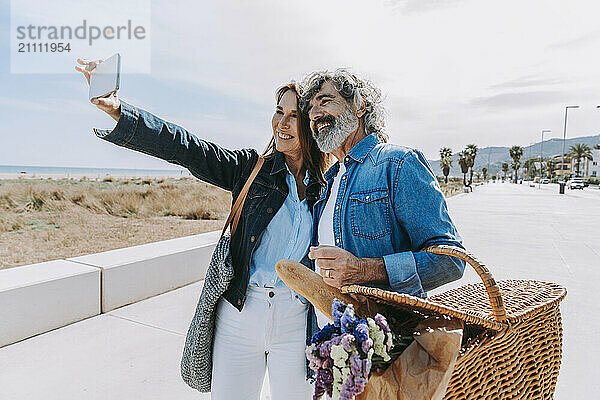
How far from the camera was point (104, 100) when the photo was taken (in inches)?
61.2

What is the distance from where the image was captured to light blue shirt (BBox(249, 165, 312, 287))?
167 cm

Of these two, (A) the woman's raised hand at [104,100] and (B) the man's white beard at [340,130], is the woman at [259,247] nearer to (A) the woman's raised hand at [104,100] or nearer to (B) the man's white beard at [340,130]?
(A) the woman's raised hand at [104,100]

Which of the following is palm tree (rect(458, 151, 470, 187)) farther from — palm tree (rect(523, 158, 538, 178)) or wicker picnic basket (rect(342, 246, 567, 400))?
wicker picnic basket (rect(342, 246, 567, 400))

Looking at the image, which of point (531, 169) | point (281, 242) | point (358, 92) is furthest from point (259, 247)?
point (531, 169)

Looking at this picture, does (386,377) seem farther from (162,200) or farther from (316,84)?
(162,200)

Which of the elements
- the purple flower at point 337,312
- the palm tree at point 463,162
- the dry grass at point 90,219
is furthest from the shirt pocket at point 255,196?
the palm tree at point 463,162

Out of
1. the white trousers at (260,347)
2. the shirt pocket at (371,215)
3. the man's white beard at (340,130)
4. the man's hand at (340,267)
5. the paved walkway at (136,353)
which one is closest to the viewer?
the man's hand at (340,267)

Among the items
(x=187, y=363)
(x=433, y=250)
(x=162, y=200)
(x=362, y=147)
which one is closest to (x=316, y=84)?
(x=362, y=147)

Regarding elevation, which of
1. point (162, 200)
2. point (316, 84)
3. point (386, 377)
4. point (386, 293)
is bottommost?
point (162, 200)

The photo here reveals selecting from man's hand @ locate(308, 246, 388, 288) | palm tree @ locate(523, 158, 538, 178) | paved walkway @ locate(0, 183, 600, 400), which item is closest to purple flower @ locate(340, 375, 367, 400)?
man's hand @ locate(308, 246, 388, 288)

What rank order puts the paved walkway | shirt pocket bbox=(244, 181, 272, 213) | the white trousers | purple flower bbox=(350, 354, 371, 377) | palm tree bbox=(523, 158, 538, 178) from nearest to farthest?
purple flower bbox=(350, 354, 371, 377)
the white trousers
shirt pocket bbox=(244, 181, 272, 213)
the paved walkway
palm tree bbox=(523, 158, 538, 178)

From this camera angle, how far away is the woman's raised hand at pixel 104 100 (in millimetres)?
1475

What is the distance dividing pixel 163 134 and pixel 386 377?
1252mm

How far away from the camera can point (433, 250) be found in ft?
3.28
